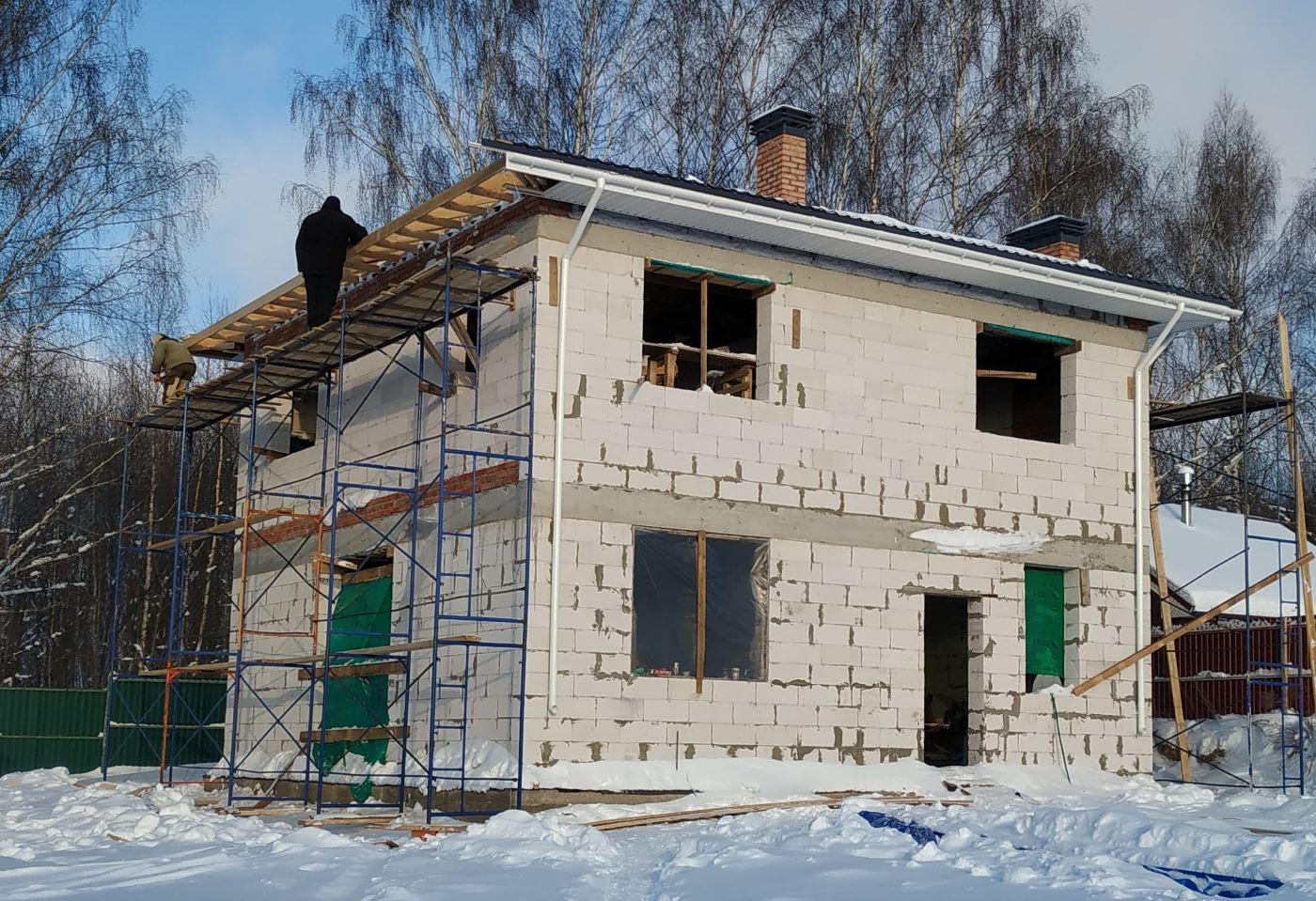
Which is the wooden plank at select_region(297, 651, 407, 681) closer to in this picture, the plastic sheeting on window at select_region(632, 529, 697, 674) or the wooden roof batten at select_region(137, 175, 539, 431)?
the plastic sheeting on window at select_region(632, 529, 697, 674)

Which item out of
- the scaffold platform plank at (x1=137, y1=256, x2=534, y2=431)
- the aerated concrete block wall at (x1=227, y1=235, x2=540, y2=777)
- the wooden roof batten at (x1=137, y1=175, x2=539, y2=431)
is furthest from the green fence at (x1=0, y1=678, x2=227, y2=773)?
the wooden roof batten at (x1=137, y1=175, x2=539, y2=431)

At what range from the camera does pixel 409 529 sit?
17.3m

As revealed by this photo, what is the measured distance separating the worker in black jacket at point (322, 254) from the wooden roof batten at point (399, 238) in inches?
13.2

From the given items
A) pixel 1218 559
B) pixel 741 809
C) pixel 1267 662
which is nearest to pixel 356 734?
pixel 741 809

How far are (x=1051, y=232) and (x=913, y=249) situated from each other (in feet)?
16.9

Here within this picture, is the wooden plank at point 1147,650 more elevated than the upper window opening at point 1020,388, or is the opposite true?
the upper window opening at point 1020,388

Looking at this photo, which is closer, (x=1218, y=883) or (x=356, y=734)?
(x=1218, y=883)

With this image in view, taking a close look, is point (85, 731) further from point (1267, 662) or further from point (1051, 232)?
point (1267, 662)

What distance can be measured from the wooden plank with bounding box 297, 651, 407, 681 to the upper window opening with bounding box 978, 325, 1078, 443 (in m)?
8.24

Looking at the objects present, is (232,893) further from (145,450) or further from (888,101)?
(145,450)

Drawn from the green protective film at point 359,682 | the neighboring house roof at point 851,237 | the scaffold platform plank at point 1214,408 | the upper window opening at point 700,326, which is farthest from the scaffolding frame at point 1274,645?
the green protective film at point 359,682

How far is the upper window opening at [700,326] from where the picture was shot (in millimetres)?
16438

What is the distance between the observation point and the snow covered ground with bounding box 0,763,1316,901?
394 inches

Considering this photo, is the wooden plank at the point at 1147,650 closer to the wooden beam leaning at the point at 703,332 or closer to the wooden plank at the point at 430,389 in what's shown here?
the wooden beam leaning at the point at 703,332
